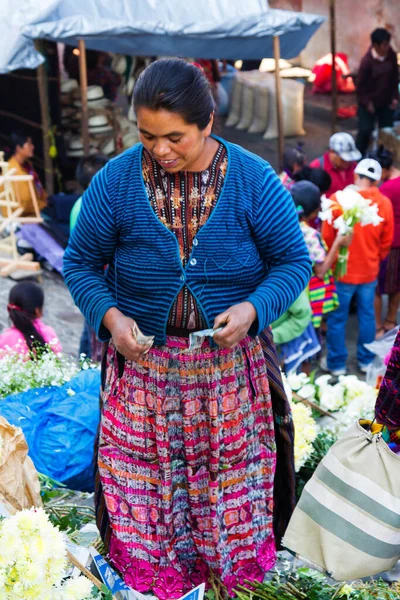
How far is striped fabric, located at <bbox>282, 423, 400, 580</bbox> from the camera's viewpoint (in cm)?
251

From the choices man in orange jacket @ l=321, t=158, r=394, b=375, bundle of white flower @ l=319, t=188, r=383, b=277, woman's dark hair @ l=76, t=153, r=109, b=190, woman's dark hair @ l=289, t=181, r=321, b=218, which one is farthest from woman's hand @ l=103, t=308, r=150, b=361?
woman's dark hair @ l=76, t=153, r=109, b=190

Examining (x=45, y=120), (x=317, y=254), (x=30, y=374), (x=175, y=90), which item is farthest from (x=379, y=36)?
(x=175, y=90)

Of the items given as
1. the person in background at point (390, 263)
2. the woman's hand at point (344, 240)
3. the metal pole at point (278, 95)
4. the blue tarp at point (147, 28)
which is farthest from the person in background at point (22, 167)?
the woman's hand at point (344, 240)

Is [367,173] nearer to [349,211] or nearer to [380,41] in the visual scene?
[349,211]

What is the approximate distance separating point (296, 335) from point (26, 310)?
1642mm

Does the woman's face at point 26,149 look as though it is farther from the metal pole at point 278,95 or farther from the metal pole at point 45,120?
the metal pole at point 278,95

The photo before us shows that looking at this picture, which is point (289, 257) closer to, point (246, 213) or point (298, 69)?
point (246, 213)

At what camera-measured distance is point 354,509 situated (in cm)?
254

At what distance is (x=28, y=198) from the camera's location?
859 cm

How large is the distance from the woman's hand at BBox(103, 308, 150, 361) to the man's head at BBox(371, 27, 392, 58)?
8.89 meters

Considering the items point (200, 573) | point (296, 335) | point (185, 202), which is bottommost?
point (296, 335)

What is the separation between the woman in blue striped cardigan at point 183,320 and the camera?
2.54 m

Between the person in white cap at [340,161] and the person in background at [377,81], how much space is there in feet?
11.2

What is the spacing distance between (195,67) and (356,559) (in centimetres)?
155
